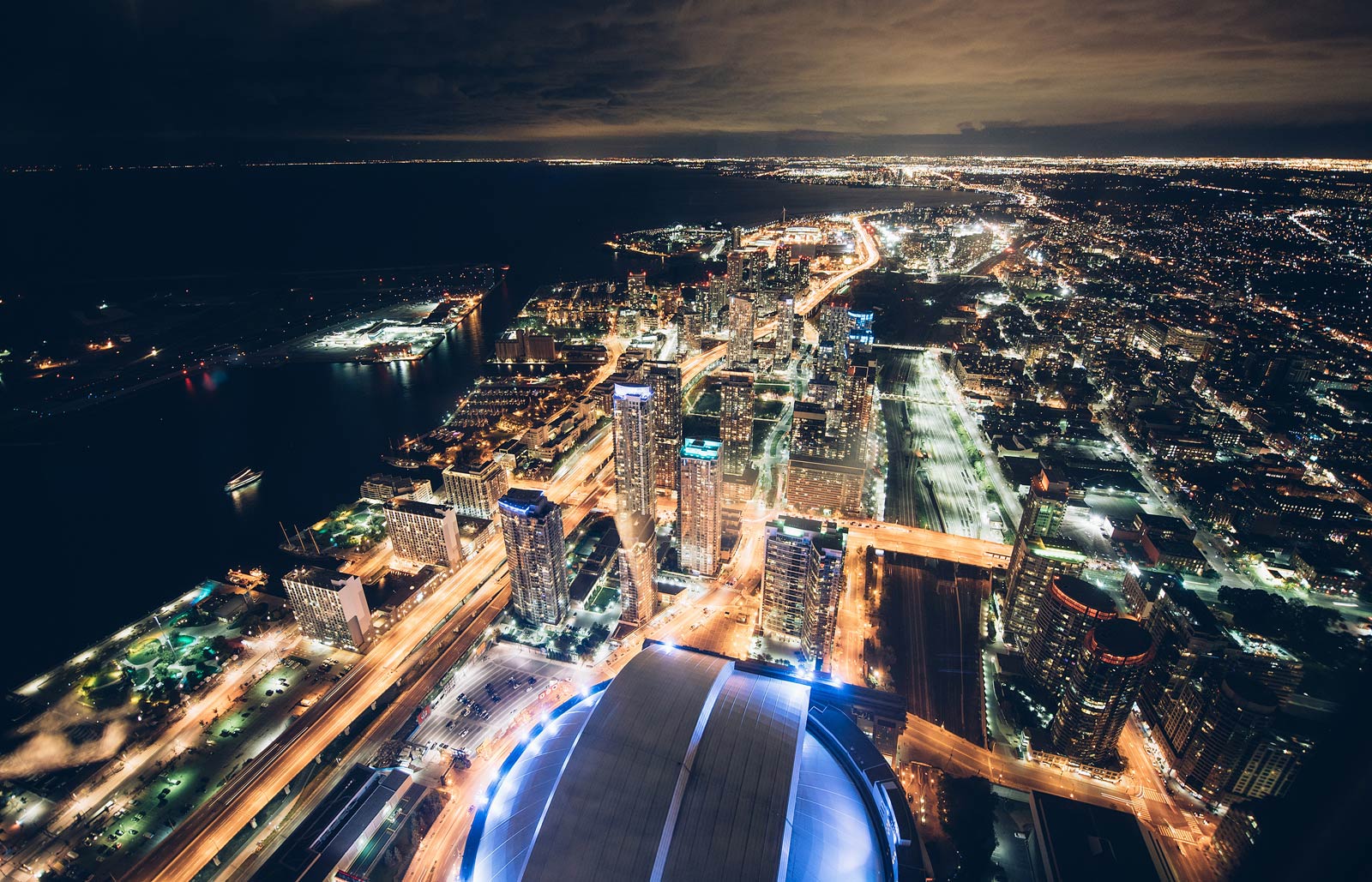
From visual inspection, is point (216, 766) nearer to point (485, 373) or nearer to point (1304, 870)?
point (1304, 870)

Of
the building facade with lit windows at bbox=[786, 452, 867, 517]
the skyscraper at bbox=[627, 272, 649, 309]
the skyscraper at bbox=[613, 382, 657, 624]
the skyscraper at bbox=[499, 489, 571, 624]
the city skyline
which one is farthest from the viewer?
the skyscraper at bbox=[627, 272, 649, 309]

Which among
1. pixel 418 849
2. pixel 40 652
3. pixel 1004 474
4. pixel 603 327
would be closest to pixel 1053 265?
pixel 1004 474

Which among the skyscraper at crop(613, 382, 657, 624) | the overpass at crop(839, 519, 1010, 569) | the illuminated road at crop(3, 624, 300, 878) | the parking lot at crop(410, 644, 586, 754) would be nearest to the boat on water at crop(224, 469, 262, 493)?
the illuminated road at crop(3, 624, 300, 878)

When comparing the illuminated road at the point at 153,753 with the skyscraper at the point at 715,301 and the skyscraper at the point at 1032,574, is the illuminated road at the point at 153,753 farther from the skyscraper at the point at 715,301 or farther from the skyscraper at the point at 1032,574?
the skyscraper at the point at 715,301

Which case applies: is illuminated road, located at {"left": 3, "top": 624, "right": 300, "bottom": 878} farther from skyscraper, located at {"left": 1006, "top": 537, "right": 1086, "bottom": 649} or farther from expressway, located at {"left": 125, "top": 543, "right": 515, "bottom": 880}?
skyscraper, located at {"left": 1006, "top": 537, "right": 1086, "bottom": 649}

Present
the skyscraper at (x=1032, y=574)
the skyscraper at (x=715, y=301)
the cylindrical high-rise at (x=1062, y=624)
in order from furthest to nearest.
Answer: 1. the skyscraper at (x=715, y=301)
2. the skyscraper at (x=1032, y=574)
3. the cylindrical high-rise at (x=1062, y=624)

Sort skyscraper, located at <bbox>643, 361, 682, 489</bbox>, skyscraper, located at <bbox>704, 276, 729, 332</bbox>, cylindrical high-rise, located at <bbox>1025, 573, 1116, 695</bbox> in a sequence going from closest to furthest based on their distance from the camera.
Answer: cylindrical high-rise, located at <bbox>1025, 573, 1116, 695</bbox>
skyscraper, located at <bbox>643, 361, 682, 489</bbox>
skyscraper, located at <bbox>704, 276, 729, 332</bbox>

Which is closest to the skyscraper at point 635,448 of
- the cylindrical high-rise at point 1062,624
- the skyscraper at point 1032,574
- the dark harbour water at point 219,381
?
the skyscraper at point 1032,574
